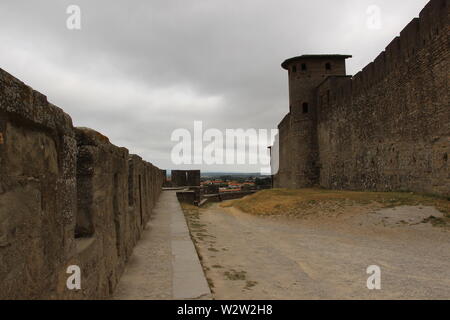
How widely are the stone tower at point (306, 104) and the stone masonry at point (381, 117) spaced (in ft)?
0.26

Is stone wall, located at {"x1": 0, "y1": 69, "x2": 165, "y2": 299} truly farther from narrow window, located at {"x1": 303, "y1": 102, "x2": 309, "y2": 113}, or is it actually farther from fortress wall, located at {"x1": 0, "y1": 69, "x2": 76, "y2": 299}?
narrow window, located at {"x1": 303, "y1": 102, "x2": 309, "y2": 113}

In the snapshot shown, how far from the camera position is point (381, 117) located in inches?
702

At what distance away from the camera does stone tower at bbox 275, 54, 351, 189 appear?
1115 inches

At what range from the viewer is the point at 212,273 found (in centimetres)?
532

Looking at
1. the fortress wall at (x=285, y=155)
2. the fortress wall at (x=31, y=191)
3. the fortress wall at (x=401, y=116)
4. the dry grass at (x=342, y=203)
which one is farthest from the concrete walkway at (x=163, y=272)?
the fortress wall at (x=285, y=155)

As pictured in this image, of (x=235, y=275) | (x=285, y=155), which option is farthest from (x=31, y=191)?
(x=285, y=155)

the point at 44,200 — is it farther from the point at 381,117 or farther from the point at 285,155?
the point at 285,155

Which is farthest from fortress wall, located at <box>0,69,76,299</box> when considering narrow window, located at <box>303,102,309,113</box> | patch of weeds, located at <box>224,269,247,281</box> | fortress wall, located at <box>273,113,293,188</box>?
fortress wall, located at <box>273,113,293,188</box>

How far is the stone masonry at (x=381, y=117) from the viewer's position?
12695 mm

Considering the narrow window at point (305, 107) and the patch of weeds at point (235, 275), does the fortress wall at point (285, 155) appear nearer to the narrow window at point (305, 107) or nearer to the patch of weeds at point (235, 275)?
the narrow window at point (305, 107)

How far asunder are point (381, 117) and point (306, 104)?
36.5ft

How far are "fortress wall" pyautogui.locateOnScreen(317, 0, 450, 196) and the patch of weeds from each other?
9736 mm
